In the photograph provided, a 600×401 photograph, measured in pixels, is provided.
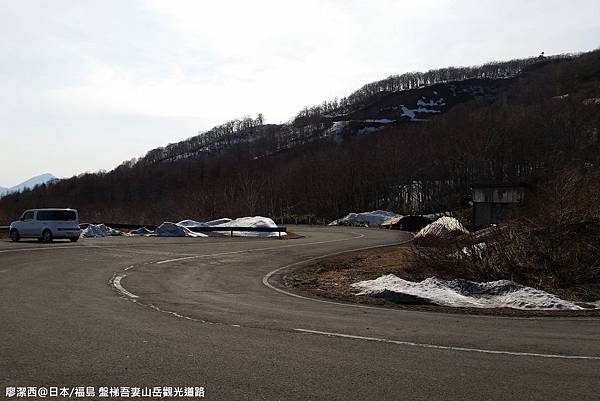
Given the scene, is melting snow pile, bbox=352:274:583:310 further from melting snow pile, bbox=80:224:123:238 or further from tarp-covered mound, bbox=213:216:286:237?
melting snow pile, bbox=80:224:123:238

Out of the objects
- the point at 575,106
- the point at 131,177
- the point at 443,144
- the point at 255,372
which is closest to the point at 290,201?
the point at 443,144

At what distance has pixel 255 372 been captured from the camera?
20.6ft

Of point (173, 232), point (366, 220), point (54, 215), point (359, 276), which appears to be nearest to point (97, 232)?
point (173, 232)

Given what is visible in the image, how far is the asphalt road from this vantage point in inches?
229

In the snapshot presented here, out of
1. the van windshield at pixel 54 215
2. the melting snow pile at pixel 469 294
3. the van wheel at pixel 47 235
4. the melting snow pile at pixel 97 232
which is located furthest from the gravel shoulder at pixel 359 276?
the melting snow pile at pixel 97 232

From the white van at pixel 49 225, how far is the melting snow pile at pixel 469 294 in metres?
21.8

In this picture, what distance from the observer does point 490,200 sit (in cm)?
4650

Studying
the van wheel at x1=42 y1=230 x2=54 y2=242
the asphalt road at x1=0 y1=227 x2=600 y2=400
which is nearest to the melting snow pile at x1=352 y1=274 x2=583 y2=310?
the asphalt road at x1=0 y1=227 x2=600 y2=400

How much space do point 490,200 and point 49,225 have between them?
111 feet

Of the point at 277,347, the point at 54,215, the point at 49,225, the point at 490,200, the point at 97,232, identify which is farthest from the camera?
the point at 490,200

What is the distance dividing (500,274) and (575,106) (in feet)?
314

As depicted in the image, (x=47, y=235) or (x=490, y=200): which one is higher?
(x=490, y=200)

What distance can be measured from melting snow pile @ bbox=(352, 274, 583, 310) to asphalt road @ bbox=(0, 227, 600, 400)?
1.69m

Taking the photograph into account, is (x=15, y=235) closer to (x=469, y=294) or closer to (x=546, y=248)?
(x=469, y=294)
